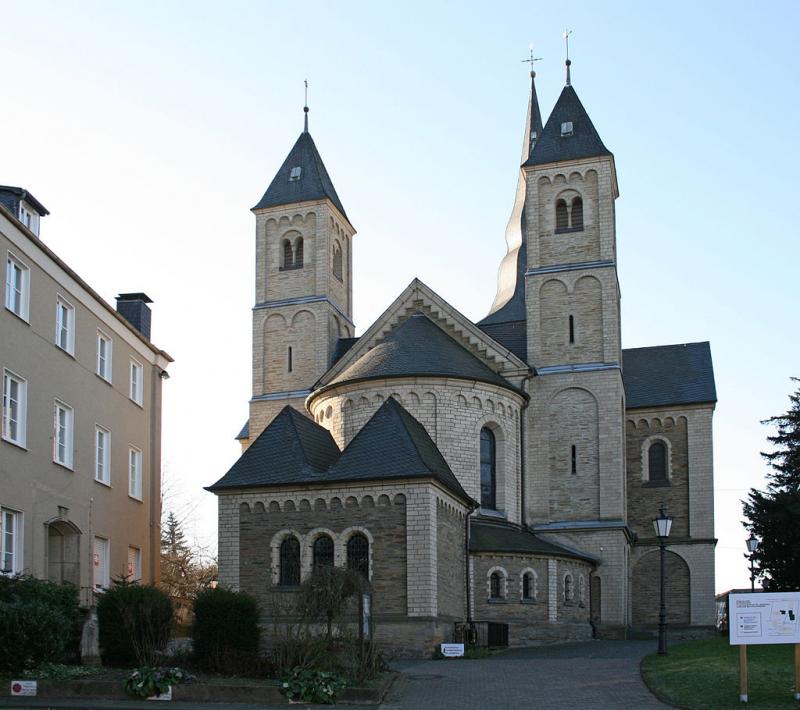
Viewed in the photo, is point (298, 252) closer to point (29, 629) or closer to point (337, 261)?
point (337, 261)

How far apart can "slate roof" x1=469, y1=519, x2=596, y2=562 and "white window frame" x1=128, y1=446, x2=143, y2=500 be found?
1075 cm

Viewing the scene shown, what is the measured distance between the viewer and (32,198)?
2981cm

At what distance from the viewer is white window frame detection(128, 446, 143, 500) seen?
35.6 metres

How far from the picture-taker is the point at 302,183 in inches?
2009

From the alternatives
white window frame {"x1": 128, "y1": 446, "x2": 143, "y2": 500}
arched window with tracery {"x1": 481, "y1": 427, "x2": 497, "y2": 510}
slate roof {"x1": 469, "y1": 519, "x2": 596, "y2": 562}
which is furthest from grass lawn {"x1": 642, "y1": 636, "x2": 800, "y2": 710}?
white window frame {"x1": 128, "y1": 446, "x2": 143, "y2": 500}

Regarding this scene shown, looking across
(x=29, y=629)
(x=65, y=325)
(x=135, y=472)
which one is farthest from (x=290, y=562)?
(x=29, y=629)

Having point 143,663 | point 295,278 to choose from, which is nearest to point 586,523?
point 295,278

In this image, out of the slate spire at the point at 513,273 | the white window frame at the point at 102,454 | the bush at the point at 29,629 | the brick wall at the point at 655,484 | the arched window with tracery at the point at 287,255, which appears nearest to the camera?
the bush at the point at 29,629

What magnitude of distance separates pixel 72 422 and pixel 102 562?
4653mm

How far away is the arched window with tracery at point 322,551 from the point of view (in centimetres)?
3303

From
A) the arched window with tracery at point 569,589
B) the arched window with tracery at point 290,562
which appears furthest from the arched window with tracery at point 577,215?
the arched window with tracery at point 290,562

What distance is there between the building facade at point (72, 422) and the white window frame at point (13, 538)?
0.12 feet

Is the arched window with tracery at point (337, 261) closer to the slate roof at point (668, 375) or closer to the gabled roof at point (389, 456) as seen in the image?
the slate roof at point (668, 375)

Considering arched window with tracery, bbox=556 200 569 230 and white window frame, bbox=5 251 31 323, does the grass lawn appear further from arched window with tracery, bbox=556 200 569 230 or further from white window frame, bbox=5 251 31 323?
arched window with tracery, bbox=556 200 569 230
